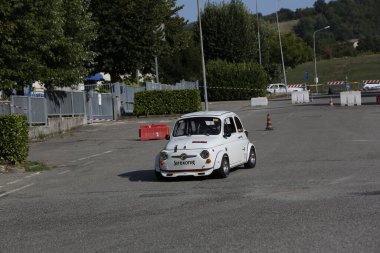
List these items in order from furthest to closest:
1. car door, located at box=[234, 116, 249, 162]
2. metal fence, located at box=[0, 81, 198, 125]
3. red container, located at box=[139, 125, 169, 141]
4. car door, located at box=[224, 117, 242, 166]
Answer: metal fence, located at box=[0, 81, 198, 125], red container, located at box=[139, 125, 169, 141], car door, located at box=[234, 116, 249, 162], car door, located at box=[224, 117, 242, 166]

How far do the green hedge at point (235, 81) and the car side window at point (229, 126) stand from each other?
59100mm

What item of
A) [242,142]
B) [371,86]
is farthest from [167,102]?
[371,86]

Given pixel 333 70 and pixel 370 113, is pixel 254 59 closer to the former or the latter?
pixel 333 70

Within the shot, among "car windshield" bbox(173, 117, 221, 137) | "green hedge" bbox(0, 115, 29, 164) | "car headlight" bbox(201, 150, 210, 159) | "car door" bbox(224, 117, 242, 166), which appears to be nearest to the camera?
"car headlight" bbox(201, 150, 210, 159)

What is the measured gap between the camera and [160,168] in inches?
635

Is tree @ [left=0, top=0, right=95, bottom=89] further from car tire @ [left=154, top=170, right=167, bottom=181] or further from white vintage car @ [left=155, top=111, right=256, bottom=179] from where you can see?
car tire @ [left=154, top=170, right=167, bottom=181]

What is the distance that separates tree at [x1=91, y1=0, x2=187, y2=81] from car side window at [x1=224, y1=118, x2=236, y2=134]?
2972 cm

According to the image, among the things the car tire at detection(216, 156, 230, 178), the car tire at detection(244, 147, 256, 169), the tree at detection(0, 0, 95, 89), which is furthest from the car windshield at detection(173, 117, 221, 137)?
the tree at detection(0, 0, 95, 89)

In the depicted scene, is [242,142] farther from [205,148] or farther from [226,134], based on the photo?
[205,148]

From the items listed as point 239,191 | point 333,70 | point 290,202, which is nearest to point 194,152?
point 239,191

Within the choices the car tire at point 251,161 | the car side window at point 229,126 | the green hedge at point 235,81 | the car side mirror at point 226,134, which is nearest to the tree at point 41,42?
the car side window at point 229,126

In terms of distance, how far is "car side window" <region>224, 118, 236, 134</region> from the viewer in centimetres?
1710

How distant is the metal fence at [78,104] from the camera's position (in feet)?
107

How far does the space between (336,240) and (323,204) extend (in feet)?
9.16
